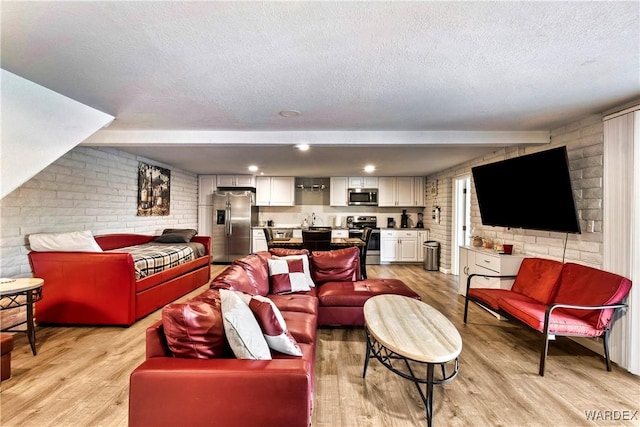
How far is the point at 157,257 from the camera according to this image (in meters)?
3.88

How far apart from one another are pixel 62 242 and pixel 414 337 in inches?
148

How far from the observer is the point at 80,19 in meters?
1.43

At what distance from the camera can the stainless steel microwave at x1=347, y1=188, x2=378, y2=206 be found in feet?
24.2

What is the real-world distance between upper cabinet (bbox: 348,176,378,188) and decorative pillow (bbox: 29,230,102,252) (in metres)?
5.46

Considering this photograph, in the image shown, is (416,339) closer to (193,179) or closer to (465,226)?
(465,226)

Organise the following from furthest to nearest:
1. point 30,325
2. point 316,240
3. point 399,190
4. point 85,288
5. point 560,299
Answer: point 399,190 < point 316,240 < point 85,288 < point 560,299 < point 30,325

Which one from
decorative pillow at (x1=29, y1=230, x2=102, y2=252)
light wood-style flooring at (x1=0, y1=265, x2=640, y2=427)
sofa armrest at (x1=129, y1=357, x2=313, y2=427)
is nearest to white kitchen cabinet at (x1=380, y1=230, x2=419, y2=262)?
light wood-style flooring at (x1=0, y1=265, x2=640, y2=427)

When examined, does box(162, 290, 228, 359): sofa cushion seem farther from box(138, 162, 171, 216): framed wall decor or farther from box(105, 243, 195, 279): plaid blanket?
box(138, 162, 171, 216): framed wall decor

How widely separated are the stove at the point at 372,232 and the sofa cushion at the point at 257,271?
4.17m

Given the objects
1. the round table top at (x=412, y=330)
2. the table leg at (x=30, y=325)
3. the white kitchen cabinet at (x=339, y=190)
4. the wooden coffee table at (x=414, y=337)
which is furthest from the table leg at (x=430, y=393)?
the white kitchen cabinet at (x=339, y=190)

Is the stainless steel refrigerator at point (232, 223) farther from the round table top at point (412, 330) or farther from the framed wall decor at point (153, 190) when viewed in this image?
the round table top at point (412, 330)

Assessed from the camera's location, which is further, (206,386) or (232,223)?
(232,223)

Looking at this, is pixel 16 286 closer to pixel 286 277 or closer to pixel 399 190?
pixel 286 277

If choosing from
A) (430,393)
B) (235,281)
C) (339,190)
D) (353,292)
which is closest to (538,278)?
(353,292)
